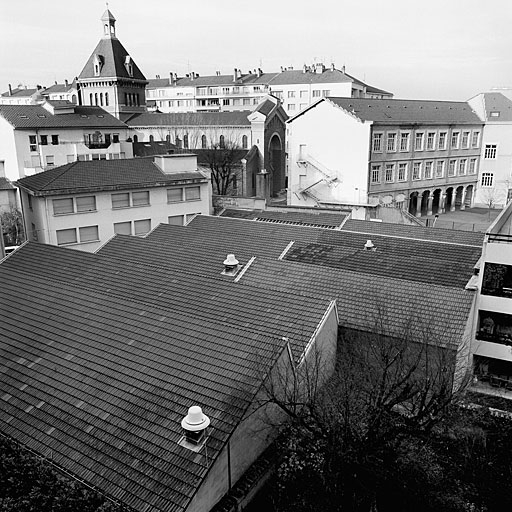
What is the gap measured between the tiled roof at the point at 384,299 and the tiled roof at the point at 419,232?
1184cm

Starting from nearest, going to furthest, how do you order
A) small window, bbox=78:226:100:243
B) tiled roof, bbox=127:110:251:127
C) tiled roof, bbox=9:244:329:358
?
tiled roof, bbox=9:244:329:358
small window, bbox=78:226:100:243
tiled roof, bbox=127:110:251:127

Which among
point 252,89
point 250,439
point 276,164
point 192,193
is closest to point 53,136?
point 192,193

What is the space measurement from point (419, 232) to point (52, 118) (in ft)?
148

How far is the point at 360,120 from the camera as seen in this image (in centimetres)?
5094

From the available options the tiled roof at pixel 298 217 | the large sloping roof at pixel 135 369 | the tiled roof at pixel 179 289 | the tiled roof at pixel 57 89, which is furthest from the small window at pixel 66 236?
the tiled roof at pixel 57 89

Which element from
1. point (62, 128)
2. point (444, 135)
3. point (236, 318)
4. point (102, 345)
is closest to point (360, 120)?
point (444, 135)

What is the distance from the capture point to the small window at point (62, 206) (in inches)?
1366

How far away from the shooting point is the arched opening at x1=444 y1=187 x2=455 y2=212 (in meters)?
64.5

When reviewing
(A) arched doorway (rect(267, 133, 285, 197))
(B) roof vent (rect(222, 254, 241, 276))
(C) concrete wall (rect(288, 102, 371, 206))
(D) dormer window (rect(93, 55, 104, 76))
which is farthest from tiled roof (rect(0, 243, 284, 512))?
(D) dormer window (rect(93, 55, 104, 76))

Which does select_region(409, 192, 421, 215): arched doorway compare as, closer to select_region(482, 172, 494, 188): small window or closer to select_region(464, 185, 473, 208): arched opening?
select_region(464, 185, 473, 208): arched opening

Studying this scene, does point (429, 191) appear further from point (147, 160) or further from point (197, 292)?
point (197, 292)

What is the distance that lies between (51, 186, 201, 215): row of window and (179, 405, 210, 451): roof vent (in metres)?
26.5

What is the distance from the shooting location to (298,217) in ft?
127

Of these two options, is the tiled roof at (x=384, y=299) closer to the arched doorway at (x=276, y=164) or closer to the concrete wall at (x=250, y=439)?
the concrete wall at (x=250, y=439)
